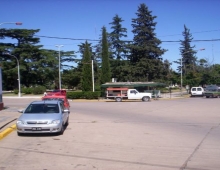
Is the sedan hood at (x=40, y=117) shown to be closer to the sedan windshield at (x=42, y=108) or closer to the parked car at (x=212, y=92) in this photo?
the sedan windshield at (x=42, y=108)

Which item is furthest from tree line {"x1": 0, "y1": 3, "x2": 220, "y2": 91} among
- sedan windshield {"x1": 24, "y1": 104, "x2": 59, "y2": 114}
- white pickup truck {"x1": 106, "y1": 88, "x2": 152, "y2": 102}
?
sedan windshield {"x1": 24, "y1": 104, "x2": 59, "y2": 114}

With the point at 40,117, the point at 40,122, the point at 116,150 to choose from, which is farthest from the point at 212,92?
the point at 116,150

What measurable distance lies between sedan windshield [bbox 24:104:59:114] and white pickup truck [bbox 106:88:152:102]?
25232 mm

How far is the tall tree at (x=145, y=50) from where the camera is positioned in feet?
195

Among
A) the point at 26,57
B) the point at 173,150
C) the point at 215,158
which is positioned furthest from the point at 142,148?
the point at 26,57

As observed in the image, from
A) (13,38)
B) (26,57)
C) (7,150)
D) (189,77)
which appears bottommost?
(7,150)

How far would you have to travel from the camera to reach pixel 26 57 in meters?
65.5

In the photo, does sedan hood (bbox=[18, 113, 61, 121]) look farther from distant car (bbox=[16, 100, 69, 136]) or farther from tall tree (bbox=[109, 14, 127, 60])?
tall tree (bbox=[109, 14, 127, 60])

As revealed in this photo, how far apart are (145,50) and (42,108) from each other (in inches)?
1941

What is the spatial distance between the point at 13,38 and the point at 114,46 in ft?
78.4

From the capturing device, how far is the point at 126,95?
37.8 metres

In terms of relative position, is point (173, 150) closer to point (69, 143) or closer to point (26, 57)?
point (69, 143)

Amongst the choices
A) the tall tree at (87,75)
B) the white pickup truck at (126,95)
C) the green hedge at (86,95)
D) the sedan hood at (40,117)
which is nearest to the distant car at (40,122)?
the sedan hood at (40,117)

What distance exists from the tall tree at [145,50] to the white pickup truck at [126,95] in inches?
865
